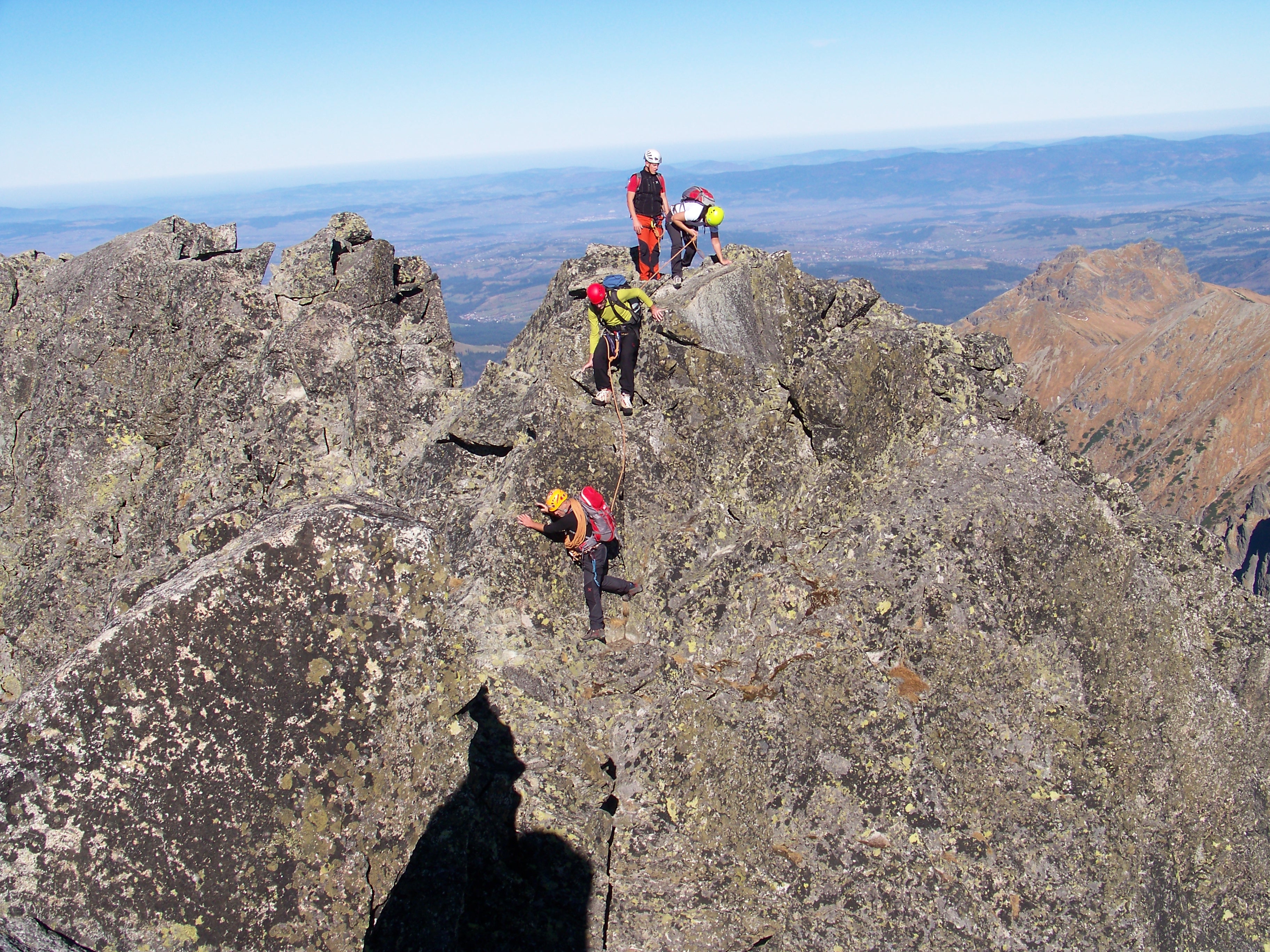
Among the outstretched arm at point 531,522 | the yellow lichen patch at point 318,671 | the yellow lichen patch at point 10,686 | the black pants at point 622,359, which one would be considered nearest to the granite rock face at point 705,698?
the yellow lichen patch at point 318,671

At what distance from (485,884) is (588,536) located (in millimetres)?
5924

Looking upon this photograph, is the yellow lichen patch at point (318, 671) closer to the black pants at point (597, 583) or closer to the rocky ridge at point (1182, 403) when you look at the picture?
the black pants at point (597, 583)

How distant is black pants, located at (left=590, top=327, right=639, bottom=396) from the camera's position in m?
14.8

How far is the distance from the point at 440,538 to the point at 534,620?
2.35 m

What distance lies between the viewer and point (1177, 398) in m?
149

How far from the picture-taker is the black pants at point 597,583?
13461 millimetres

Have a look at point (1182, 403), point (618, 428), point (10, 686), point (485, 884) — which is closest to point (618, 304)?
point (618, 428)

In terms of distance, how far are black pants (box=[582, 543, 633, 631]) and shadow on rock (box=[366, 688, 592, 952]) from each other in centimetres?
300

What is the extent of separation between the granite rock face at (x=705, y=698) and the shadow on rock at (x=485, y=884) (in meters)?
0.05

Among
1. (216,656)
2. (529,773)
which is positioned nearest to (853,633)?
(529,773)

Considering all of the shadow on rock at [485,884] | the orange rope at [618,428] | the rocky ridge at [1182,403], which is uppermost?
the orange rope at [618,428]

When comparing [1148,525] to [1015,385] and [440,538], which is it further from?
[440,538]

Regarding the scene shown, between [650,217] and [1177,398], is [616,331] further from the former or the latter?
[1177,398]

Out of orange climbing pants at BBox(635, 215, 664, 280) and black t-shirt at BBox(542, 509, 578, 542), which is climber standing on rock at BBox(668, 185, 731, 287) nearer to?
orange climbing pants at BBox(635, 215, 664, 280)
